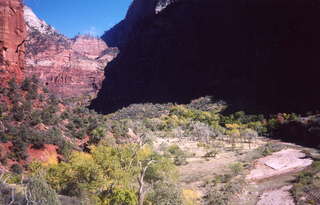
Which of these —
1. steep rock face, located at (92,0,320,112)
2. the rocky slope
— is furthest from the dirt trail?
the rocky slope

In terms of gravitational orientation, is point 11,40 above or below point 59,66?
below

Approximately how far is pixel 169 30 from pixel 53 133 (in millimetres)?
91866

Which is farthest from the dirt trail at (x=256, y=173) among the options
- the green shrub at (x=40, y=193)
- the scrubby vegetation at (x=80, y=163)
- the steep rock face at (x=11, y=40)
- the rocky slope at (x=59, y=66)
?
the rocky slope at (x=59, y=66)

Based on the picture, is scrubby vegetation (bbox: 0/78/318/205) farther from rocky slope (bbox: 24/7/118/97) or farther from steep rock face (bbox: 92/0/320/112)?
rocky slope (bbox: 24/7/118/97)

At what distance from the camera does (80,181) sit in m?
14.1

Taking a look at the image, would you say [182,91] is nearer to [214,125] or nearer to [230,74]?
[230,74]

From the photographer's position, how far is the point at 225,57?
8838 cm

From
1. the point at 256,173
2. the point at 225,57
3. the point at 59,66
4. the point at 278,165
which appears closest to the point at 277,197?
the point at 256,173

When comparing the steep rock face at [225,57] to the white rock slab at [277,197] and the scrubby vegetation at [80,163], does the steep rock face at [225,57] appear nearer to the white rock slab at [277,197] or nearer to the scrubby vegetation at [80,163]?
the scrubby vegetation at [80,163]

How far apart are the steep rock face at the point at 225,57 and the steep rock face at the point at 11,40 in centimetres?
4992

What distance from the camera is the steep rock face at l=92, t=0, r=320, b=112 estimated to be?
65.5 m

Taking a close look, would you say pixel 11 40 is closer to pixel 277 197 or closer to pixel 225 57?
pixel 277 197

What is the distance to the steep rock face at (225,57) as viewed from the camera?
65.5 meters

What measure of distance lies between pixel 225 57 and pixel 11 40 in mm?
71874
